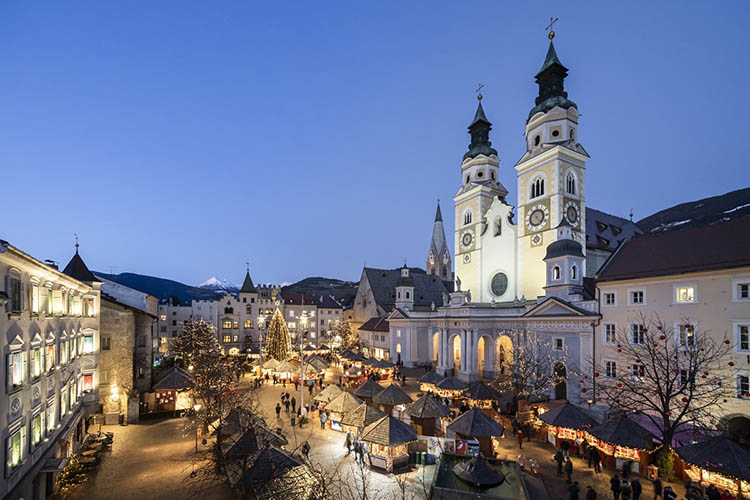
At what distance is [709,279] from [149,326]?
42.4m

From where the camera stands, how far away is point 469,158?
54250 millimetres

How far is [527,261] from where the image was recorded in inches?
1700

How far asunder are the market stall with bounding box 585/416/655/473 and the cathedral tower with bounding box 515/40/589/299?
2334cm

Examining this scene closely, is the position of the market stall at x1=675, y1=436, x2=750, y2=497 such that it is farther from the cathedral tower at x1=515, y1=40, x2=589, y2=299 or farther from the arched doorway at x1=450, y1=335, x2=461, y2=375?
the arched doorway at x1=450, y1=335, x2=461, y2=375

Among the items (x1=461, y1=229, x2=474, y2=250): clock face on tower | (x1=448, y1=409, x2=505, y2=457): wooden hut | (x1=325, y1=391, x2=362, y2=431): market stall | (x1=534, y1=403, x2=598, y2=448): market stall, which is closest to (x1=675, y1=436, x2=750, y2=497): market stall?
(x1=534, y1=403, x2=598, y2=448): market stall

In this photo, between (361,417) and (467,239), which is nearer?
(361,417)

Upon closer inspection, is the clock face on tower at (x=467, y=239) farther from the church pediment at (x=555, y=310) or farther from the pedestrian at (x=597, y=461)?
the pedestrian at (x=597, y=461)

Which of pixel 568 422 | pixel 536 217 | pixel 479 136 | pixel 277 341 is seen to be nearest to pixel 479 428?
pixel 568 422

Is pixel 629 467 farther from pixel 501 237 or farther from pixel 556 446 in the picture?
pixel 501 237

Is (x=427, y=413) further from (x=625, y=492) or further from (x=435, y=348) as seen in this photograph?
(x=435, y=348)

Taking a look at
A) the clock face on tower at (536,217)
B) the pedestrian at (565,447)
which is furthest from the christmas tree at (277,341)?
the pedestrian at (565,447)

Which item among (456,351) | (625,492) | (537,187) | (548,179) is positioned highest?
(548,179)

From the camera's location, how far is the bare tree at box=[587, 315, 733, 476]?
61.9ft

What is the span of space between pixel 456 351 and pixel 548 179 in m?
23.1
